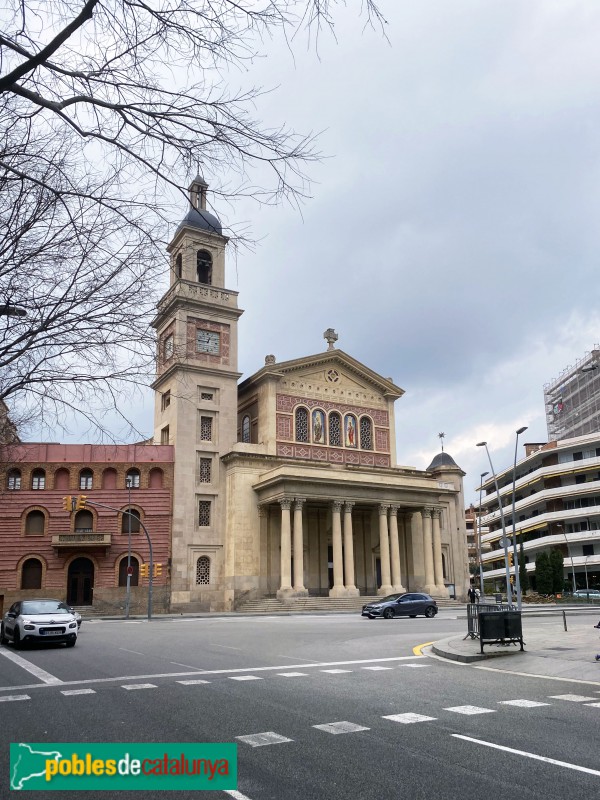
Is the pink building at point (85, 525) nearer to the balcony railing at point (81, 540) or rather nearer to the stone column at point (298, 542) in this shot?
the balcony railing at point (81, 540)

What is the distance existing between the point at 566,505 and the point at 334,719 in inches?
2767

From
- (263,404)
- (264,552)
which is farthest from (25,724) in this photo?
(263,404)

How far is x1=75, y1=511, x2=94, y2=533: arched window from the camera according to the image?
153 ft

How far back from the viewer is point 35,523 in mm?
46375

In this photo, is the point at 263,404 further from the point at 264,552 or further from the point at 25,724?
the point at 25,724

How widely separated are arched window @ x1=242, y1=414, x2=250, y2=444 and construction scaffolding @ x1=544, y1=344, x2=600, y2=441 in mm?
40133

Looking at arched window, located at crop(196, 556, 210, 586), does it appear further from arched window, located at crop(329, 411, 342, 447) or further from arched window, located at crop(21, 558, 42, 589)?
arched window, located at crop(329, 411, 342, 447)

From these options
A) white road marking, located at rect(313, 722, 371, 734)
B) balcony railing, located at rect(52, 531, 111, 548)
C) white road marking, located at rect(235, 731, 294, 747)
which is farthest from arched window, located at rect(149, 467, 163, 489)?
white road marking, located at rect(235, 731, 294, 747)

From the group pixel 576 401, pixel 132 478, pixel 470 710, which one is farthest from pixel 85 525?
pixel 576 401

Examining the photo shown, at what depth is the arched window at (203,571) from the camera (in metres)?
47.8

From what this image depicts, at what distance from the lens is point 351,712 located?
8617 millimetres

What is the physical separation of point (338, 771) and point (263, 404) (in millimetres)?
47843

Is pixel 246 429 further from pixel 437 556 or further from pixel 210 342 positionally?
pixel 437 556

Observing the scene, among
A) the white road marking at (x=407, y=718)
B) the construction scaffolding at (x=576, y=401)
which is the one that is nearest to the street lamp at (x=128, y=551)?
the white road marking at (x=407, y=718)
